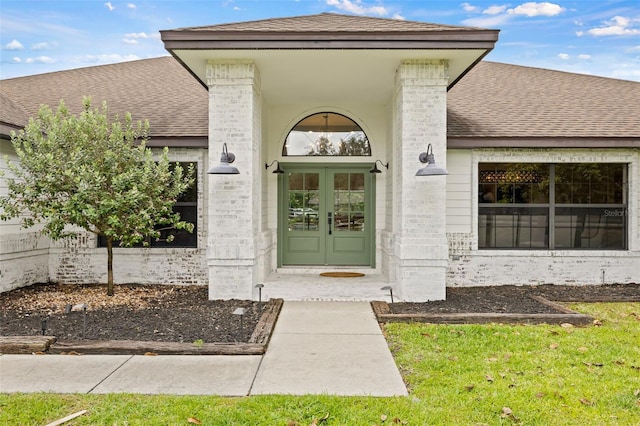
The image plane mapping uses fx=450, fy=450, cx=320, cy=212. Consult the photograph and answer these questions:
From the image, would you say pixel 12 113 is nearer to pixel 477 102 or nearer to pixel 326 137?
pixel 326 137

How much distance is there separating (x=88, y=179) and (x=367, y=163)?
Answer: 5.57 meters

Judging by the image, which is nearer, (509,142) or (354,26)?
(354,26)

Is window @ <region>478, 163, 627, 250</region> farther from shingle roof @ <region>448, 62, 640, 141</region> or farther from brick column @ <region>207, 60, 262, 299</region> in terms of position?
brick column @ <region>207, 60, 262, 299</region>

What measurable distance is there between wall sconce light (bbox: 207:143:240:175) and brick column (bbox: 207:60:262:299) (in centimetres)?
10

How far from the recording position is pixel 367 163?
9.96 metres

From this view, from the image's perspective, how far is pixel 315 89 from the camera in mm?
8945

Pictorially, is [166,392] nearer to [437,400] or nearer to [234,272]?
[437,400]

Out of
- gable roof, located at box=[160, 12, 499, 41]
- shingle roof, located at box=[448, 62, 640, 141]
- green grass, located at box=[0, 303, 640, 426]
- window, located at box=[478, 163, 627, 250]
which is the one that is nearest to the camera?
green grass, located at box=[0, 303, 640, 426]

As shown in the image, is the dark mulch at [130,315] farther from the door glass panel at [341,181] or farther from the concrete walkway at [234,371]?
the door glass panel at [341,181]

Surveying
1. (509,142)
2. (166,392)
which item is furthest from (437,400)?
(509,142)

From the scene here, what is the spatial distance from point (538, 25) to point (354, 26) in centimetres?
1957

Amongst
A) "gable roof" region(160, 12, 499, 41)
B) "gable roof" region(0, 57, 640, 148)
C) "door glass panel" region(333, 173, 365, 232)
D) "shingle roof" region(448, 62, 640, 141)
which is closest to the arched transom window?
"door glass panel" region(333, 173, 365, 232)

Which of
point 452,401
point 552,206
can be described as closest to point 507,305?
point 552,206

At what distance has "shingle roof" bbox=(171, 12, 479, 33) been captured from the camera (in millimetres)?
6750
